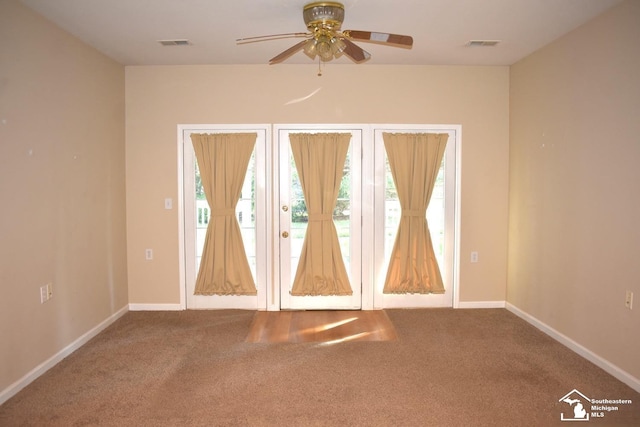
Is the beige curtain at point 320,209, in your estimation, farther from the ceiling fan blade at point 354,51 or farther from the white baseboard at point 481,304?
the ceiling fan blade at point 354,51

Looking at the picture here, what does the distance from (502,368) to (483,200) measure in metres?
1.99

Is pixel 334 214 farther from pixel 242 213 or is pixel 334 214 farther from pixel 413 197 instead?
pixel 242 213

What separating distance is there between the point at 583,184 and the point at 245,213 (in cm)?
311

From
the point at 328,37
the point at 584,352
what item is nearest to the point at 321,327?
the point at 584,352

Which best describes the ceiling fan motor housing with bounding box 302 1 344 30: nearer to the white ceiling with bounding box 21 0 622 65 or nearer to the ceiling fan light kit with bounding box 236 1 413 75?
the ceiling fan light kit with bounding box 236 1 413 75

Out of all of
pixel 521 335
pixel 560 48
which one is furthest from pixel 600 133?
pixel 521 335

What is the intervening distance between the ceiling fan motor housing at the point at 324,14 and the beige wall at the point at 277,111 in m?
1.72

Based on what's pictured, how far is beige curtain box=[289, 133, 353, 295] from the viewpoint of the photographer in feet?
15.4

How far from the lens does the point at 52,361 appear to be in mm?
3391

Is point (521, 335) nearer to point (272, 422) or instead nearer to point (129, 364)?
point (272, 422)

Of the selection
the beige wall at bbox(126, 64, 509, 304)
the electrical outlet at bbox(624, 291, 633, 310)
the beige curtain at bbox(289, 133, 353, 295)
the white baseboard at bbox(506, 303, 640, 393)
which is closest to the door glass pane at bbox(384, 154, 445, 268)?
A: the beige wall at bbox(126, 64, 509, 304)

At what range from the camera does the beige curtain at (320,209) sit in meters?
4.70

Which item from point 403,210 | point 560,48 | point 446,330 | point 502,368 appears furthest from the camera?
point 403,210

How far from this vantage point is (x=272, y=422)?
8.55 ft
